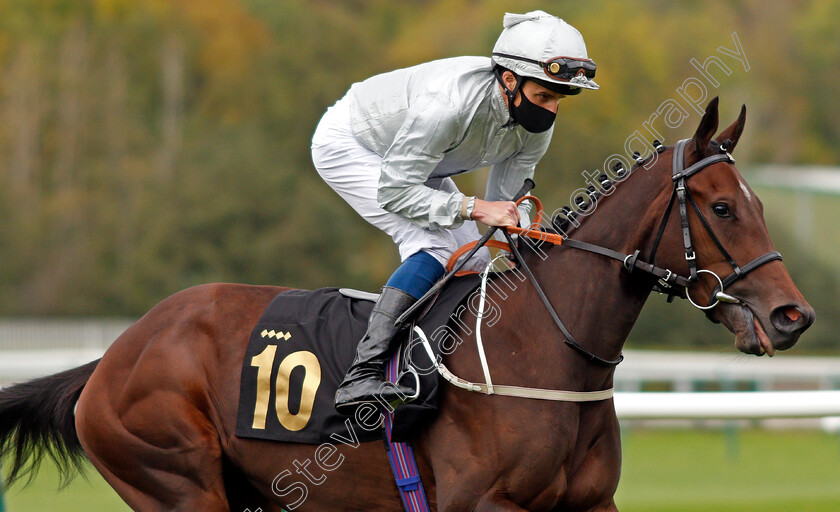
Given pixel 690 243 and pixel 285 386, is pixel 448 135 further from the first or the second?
pixel 285 386

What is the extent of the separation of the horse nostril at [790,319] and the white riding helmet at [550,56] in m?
1.02

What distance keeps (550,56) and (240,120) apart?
26.2 meters

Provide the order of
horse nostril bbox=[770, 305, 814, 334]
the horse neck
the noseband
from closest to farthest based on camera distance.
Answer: horse nostril bbox=[770, 305, 814, 334] < the noseband < the horse neck

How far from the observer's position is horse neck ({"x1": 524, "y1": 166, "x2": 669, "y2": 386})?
3637 millimetres

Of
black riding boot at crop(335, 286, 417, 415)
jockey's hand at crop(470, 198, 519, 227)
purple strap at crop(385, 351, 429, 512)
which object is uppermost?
jockey's hand at crop(470, 198, 519, 227)


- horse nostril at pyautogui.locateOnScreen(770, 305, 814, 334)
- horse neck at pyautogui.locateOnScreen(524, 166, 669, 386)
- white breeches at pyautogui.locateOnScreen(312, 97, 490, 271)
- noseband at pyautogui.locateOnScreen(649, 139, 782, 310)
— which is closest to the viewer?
horse nostril at pyautogui.locateOnScreen(770, 305, 814, 334)

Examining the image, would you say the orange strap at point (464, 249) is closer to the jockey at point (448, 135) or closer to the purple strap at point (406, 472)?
the jockey at point (448, 135)

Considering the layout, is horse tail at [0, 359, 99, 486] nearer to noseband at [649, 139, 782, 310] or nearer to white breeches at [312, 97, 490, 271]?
white breeches at [312, 97, 490, 271]

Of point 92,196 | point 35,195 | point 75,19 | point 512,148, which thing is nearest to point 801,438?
point 512,148

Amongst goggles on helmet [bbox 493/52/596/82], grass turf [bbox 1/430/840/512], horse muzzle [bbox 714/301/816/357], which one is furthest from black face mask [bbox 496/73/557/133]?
grass turf [bbox 1/430/840/512]

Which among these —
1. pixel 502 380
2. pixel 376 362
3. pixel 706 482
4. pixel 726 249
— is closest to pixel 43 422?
pixel 376 362

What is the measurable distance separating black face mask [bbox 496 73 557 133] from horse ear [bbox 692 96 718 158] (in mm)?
585

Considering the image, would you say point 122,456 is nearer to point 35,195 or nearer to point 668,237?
point 668,237

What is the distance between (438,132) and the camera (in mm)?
3797
